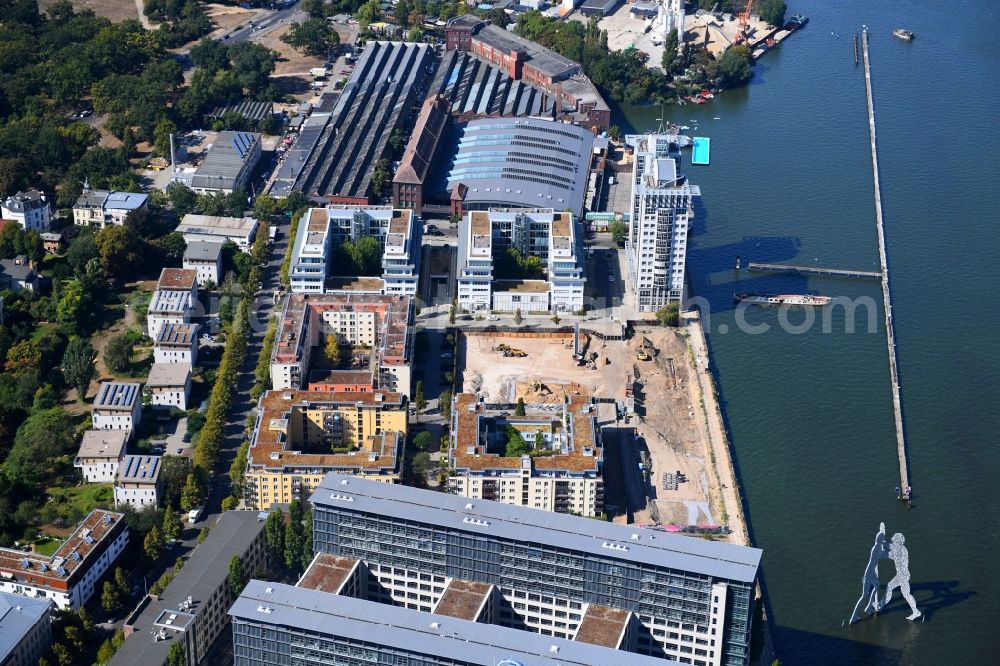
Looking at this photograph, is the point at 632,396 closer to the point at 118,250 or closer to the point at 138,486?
the point at 138,486

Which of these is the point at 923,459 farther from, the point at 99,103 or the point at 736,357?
the point at 99,103

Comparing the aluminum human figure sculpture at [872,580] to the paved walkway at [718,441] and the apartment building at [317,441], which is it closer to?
the paved walkway at [718,441]

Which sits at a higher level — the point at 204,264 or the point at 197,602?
the point at 204,264

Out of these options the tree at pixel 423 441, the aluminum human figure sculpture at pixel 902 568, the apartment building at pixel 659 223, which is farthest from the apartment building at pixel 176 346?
the aluminum human figure sculpture at pixel 902 568

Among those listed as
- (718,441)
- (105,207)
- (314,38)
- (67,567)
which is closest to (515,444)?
(718,441)

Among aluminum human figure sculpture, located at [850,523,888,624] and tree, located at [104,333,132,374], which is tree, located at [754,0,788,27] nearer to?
tree, located at [104,333,132,374]

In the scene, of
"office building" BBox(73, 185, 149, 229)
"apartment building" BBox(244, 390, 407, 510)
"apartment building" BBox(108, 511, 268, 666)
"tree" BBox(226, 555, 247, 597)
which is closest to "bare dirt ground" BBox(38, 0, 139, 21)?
"office building" BBox(73, 185, 149, 229)
